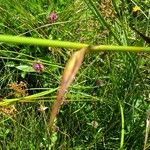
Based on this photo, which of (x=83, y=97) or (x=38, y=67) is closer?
(x=83, y=97)

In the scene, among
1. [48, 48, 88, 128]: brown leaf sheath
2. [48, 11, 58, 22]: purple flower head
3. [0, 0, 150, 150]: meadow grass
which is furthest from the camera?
[48, 11, 58, 22]: purple flower head

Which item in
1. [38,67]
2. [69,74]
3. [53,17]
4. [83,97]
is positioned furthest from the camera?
[53,17]

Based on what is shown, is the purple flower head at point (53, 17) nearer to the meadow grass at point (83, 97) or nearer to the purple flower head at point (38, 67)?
the meadow grass at point (83, 97)

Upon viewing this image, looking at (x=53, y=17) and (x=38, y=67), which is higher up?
(x=53, y=17)

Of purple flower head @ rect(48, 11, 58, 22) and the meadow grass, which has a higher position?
purple flower head @ rect(48, 11, 58, 22)

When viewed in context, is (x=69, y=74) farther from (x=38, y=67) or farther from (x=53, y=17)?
(x=53, y=17)

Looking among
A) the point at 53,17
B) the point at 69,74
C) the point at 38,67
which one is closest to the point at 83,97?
the point at 38,67

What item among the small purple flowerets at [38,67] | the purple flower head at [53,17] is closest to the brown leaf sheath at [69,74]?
the small purple flowerets at [38,67]

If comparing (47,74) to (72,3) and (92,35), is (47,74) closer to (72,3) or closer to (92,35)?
(92,35)

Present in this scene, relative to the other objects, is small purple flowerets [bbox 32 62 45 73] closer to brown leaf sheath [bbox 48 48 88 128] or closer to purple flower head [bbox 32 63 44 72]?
purple flower head [bbox 32 63 44 72]

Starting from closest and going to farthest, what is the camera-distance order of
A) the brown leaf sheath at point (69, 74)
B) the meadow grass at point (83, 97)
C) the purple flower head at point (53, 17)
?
the brown leaf sheath at point (69, 74), the meadow grass at point (83, 97), the purple flower head at point (53, 17)

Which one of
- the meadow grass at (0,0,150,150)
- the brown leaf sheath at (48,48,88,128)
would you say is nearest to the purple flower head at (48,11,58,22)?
the meadow grass at (0,0,150,150)
